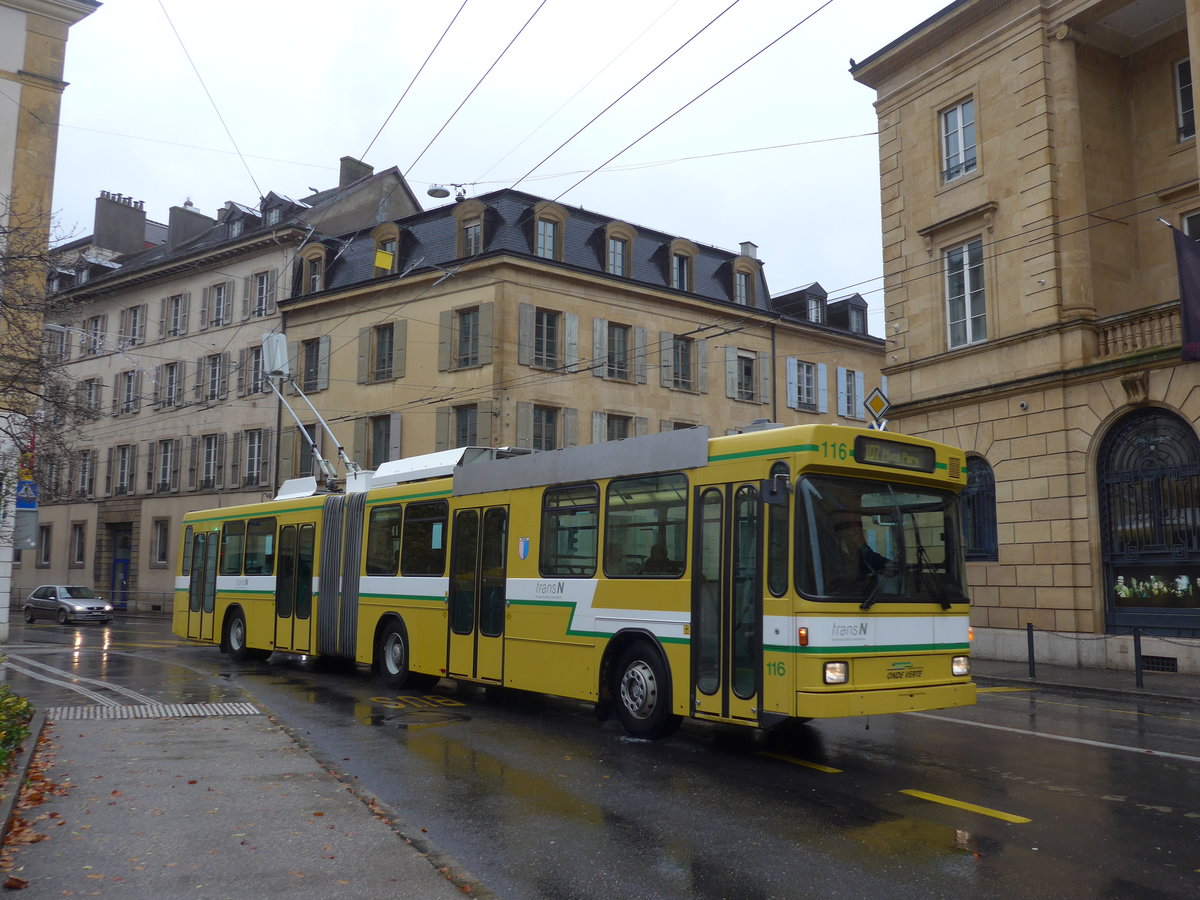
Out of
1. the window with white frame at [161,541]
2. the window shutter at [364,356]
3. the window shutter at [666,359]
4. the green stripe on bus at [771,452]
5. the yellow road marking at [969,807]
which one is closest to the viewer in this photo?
the yellow road marking at [969,807]

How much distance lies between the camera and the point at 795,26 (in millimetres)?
11516

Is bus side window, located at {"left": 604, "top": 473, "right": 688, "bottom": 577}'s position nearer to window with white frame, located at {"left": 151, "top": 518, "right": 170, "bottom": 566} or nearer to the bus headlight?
the bus headlight

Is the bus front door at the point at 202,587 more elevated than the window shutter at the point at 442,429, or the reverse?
the window shutter at the point at 442,429

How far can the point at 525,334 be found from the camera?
32.9m

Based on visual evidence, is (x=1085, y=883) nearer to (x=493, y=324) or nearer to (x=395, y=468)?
(x=395, y=468)

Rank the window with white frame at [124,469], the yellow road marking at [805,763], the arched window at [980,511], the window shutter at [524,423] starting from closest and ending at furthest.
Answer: the yellow road marking at [805,763] → the arched window at [980,511] → the window shutter at [524,423] → the window with white frame at [124,469]

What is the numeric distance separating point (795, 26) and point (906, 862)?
908 centimetres

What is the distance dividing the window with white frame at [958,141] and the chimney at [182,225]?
124 ft

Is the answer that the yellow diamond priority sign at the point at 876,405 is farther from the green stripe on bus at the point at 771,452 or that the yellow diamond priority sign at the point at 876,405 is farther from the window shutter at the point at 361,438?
the window shutter at the point at 361,438

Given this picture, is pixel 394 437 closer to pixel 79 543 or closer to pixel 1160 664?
pixel 79 543

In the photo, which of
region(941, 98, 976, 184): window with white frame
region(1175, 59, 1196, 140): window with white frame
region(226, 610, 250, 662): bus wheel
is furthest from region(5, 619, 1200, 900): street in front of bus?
region(941, 98, 976, 184): window with white frame

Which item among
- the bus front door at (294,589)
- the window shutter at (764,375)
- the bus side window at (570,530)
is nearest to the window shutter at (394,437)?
the window shutter at (764,375)

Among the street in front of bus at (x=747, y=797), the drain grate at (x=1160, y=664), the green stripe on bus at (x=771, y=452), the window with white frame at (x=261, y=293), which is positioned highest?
the window with white frame at (x=261, y=293)

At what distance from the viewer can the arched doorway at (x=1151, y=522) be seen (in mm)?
17031
